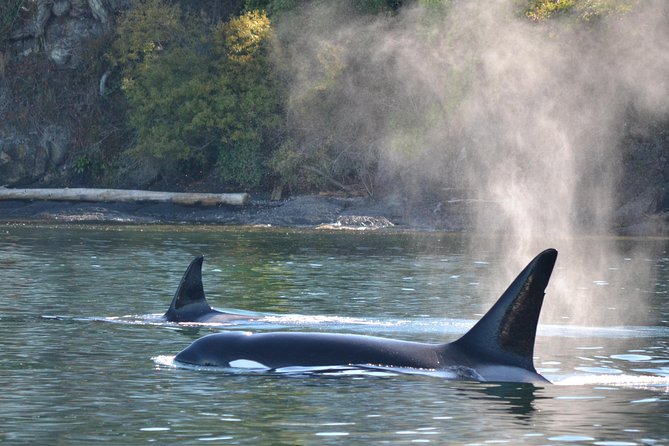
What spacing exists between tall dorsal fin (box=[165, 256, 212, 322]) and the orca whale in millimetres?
6247

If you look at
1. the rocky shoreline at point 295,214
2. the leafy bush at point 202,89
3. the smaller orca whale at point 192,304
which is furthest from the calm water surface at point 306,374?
the leafy bush at point 202,89

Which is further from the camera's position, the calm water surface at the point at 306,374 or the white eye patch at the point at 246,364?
the white eye patch at the point at 246,364

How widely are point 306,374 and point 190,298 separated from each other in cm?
741

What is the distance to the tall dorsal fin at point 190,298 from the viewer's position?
2181 cm

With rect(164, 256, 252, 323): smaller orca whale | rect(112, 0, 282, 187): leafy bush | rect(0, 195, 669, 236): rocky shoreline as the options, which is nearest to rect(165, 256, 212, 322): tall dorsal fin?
rect(164, 256, 252, 323): smaller orca whale

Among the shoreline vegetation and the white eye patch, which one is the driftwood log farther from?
the white eye patch

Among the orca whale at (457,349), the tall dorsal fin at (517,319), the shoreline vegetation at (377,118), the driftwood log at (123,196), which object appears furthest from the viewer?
the driftwood log at (123,196)

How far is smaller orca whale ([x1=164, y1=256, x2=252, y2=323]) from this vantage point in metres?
21.7

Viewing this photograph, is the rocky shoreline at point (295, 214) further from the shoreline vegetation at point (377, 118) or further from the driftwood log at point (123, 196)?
the driftwood log at point (123, 196)

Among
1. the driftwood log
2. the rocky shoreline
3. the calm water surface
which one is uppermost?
the driftwood log

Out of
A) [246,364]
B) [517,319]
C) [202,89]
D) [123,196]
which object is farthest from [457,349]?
[202,89]

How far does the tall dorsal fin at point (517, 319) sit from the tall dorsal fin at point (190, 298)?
25.2 feet

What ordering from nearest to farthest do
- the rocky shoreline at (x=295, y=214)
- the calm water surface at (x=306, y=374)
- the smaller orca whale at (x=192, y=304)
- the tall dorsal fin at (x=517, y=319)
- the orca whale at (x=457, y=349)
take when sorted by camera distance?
the calm water surface at (x=306, y=374), the tall dorsal fin at (x=517, y=319), the orca whale at (x=457, y=349), the smaller orca whale at (x=192, y=304), the rocky shoreline at (x=295, y=214)

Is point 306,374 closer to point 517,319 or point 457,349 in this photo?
point 457,349
